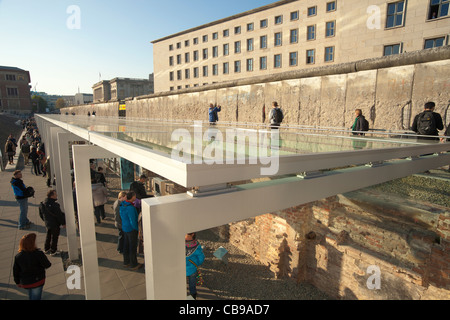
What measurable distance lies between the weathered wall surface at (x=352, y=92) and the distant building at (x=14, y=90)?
8942 centimetres

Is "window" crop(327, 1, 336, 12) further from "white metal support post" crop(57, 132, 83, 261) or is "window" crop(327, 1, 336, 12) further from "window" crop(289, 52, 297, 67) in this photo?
"white metal support post" crop(57, 132, 83, 261)

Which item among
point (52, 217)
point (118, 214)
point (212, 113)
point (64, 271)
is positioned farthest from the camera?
point (212, 113)

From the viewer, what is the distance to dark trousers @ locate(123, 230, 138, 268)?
5.32m

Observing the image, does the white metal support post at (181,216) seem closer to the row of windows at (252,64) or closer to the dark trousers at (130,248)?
the dark trousers at (130,248)

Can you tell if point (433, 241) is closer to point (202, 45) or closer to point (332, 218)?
point (332, 218)

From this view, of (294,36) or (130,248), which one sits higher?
(294,36)

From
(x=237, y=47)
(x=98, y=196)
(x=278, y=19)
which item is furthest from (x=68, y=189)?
(x=237, y=47)

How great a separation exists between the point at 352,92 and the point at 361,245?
3744 millimetres

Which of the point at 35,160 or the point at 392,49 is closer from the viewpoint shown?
the point at 35,160

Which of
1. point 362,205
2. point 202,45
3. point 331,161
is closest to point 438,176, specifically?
point 362,205

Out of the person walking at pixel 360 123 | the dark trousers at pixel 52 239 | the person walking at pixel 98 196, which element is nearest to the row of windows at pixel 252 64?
the person walking at pixel 360 123

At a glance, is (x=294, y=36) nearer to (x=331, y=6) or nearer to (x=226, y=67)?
(x=331, y=6)

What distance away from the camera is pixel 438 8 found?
1839 cm

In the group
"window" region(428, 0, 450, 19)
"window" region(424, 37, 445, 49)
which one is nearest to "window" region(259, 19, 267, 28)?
"window" region(428, 0, 450, 19)
